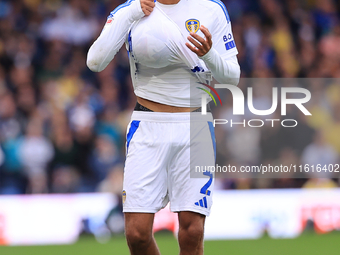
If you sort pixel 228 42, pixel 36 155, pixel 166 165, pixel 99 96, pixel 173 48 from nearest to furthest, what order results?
pixel 173 48
pixel 166 165
pixel 228 42
pixel 36 155
pixel 99 96

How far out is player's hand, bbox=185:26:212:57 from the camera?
3.62 m

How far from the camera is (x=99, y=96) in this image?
9859mm

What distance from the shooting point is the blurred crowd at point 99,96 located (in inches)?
341

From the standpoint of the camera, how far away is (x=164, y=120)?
13.0 ft

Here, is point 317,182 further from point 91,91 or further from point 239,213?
point 91,91

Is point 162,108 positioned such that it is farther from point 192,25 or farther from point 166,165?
point 192,25

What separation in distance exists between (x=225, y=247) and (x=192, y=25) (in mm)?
4490

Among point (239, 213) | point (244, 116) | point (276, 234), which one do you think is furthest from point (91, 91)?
point (276, 234)

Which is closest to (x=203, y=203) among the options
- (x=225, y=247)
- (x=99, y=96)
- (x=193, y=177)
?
(x=193, y=177)

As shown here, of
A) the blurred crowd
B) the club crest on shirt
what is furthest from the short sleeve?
the blurred crowd

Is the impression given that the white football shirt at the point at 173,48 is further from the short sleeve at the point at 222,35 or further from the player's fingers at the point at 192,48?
the player's fingers at the point at 192,48

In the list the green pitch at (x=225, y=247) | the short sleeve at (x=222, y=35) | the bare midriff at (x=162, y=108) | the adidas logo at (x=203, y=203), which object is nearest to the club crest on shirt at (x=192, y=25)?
the short sleeve at (x=222, y=35)

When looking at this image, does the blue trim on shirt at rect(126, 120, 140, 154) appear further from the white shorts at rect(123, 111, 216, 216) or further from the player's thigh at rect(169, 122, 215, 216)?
the player's thigh at rect(169, 122, 215, 216)

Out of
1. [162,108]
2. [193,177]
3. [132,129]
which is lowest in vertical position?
[193,177]
